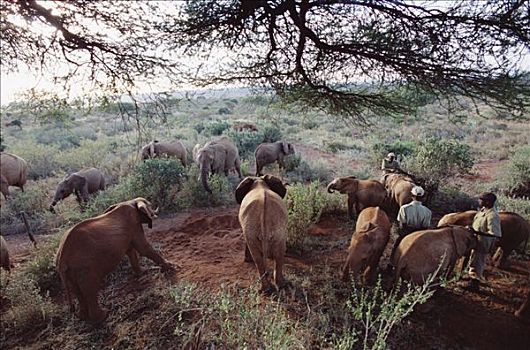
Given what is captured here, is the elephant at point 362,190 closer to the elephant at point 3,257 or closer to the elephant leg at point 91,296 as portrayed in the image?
the elephant leg at point 91,296

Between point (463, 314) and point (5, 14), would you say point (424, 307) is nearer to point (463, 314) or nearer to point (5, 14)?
point (463, 314)

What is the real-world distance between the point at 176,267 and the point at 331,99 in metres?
3.76

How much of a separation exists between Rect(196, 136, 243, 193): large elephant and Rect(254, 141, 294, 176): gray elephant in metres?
0.75

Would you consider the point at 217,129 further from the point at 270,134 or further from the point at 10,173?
the point at 10,173

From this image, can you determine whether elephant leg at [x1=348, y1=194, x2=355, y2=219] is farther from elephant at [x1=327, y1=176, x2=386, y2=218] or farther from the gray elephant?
the gray elephant

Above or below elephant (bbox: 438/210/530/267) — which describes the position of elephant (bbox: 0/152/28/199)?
below

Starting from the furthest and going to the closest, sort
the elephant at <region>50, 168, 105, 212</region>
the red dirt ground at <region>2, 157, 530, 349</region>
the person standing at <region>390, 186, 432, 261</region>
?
the elephant at <region>50, 168, 105, 212</region> < the person standing at <region>390, 186, 432, 261</region> < the red dirt ground at <region>2, 157, 530, 349</region>

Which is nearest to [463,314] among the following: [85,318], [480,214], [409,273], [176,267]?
[409,273]

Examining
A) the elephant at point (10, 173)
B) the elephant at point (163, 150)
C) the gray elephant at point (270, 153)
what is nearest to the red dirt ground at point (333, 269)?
the elephant at point (10, 173)

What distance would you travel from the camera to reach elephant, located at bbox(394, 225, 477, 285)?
4.23 meters

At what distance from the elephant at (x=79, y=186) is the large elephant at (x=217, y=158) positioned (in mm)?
3190

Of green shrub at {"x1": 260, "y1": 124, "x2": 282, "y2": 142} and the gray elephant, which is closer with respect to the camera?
the gray elephant

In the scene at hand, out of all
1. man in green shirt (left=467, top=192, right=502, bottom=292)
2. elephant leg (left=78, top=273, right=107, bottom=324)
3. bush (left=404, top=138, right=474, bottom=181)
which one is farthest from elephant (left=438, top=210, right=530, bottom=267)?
elephant leg (left=78, top=273, right=107, bottom=324)

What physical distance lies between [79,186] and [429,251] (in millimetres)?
9323
